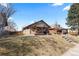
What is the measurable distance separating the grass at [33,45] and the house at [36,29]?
0.06 m

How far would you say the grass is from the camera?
271cm

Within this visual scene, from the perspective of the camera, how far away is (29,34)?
2.78 metres

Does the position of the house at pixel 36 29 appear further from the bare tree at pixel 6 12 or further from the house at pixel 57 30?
the bare tree at pixel 6 12

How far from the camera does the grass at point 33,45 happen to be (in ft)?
8.88

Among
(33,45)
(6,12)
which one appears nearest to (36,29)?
(33,45)

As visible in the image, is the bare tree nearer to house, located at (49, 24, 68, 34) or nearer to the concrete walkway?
house, located at (49, 24, 68, 34)

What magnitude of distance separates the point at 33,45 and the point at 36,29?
0.19 m

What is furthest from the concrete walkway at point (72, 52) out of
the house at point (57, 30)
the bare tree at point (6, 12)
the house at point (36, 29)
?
the bare tree at point (6, 12)

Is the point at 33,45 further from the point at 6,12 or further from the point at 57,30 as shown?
the point at 6,12

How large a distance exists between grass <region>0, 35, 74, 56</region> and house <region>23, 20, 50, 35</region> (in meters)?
0.06

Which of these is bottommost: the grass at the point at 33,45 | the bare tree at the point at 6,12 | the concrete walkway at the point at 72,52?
the concrete walkway at the point at 72,52

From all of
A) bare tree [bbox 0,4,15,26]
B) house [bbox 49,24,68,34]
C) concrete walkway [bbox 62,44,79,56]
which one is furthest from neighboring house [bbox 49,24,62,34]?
bare tree [bbox 0,4,15,26]

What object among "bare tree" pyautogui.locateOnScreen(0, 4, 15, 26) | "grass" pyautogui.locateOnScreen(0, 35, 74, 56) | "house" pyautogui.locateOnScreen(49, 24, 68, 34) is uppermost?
"bare tree" pyautogui.locateOnScreen(0, 4, 15, 26)

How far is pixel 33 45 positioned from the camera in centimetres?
276
